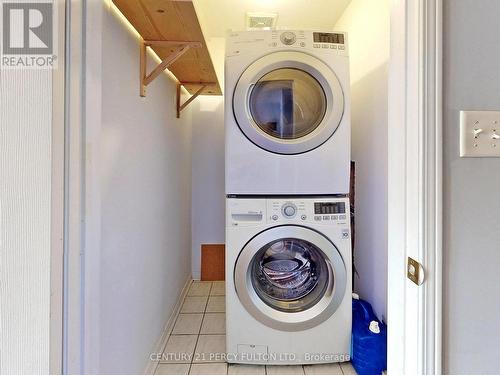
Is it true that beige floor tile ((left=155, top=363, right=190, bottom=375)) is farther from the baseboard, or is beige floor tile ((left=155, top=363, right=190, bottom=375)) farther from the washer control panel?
the washer control panel

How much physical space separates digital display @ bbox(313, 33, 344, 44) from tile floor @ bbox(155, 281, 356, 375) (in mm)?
1812

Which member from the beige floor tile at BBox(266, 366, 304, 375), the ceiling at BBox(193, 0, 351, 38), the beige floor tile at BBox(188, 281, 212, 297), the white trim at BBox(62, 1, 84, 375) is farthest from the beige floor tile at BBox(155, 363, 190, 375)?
the ceiling at BBox(193, 0, 351, 38)

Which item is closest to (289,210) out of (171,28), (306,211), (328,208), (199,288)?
(306,211)

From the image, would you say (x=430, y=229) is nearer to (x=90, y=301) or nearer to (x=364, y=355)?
(x=90, y=301)

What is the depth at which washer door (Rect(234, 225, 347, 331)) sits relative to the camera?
155cm

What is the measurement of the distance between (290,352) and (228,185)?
0.99 metres

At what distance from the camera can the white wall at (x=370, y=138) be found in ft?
5.31

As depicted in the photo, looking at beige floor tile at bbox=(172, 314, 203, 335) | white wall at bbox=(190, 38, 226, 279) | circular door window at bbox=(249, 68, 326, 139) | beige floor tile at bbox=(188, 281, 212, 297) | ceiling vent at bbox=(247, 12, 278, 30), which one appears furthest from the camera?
white wall at bbox=(190, 38, 226, 279)

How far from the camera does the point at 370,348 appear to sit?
4.93 feet

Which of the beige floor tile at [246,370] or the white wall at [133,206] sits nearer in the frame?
the white wall at [133,206]

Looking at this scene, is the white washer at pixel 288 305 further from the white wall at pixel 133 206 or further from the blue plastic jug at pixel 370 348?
the white wall at pixel 133 206

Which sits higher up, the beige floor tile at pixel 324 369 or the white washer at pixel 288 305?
the white washer at pixel 288 305

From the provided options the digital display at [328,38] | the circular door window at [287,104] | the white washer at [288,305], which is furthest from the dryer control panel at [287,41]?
the white washer at [288,305]

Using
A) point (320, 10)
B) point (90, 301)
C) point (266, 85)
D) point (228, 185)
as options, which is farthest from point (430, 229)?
point (320, 10)
